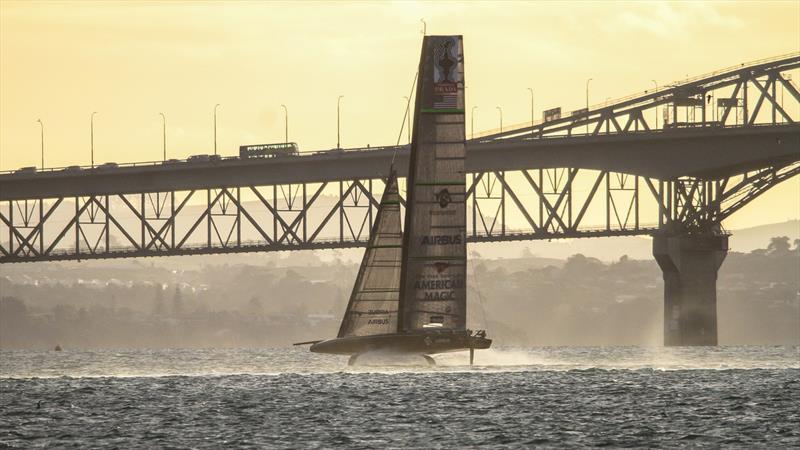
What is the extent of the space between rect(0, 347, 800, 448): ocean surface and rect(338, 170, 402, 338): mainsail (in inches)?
120

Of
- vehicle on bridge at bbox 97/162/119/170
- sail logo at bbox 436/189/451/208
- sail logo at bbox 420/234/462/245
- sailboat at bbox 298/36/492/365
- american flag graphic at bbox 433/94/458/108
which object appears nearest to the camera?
sail logo at bbox 436/189/451/208

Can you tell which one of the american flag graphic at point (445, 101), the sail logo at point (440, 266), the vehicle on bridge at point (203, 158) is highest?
the vehicle on bridge at point (203, 158)

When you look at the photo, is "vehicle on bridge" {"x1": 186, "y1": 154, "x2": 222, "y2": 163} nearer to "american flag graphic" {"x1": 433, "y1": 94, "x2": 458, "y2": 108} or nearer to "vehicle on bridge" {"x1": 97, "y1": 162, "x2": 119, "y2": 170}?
"vehicle on bridge" {"x1": 97, "y1": 162, "x2": 119, "y2": 170}

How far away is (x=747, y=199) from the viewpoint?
18825 cm

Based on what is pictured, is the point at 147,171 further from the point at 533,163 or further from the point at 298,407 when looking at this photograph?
the point at 298,407

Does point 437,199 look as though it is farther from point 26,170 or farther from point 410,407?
point 26,170

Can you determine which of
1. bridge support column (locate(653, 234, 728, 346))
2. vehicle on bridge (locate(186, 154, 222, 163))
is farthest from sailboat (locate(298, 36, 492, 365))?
bridge support column (locate(653, 234, 728, 346))

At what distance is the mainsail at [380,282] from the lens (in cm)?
11200

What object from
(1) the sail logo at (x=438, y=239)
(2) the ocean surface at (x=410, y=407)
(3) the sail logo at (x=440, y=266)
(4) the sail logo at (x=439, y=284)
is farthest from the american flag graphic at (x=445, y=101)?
(2) the ocean surface at (x=410, y=407)

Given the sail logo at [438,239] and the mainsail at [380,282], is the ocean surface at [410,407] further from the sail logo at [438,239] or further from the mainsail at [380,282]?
the sail logo at [438,239]

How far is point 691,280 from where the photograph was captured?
188 m

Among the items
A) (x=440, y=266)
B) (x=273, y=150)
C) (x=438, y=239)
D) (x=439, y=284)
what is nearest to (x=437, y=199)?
(x=438, y=239)

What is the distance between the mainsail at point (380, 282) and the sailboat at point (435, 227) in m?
1.84

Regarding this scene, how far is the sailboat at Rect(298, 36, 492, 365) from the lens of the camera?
107 m
